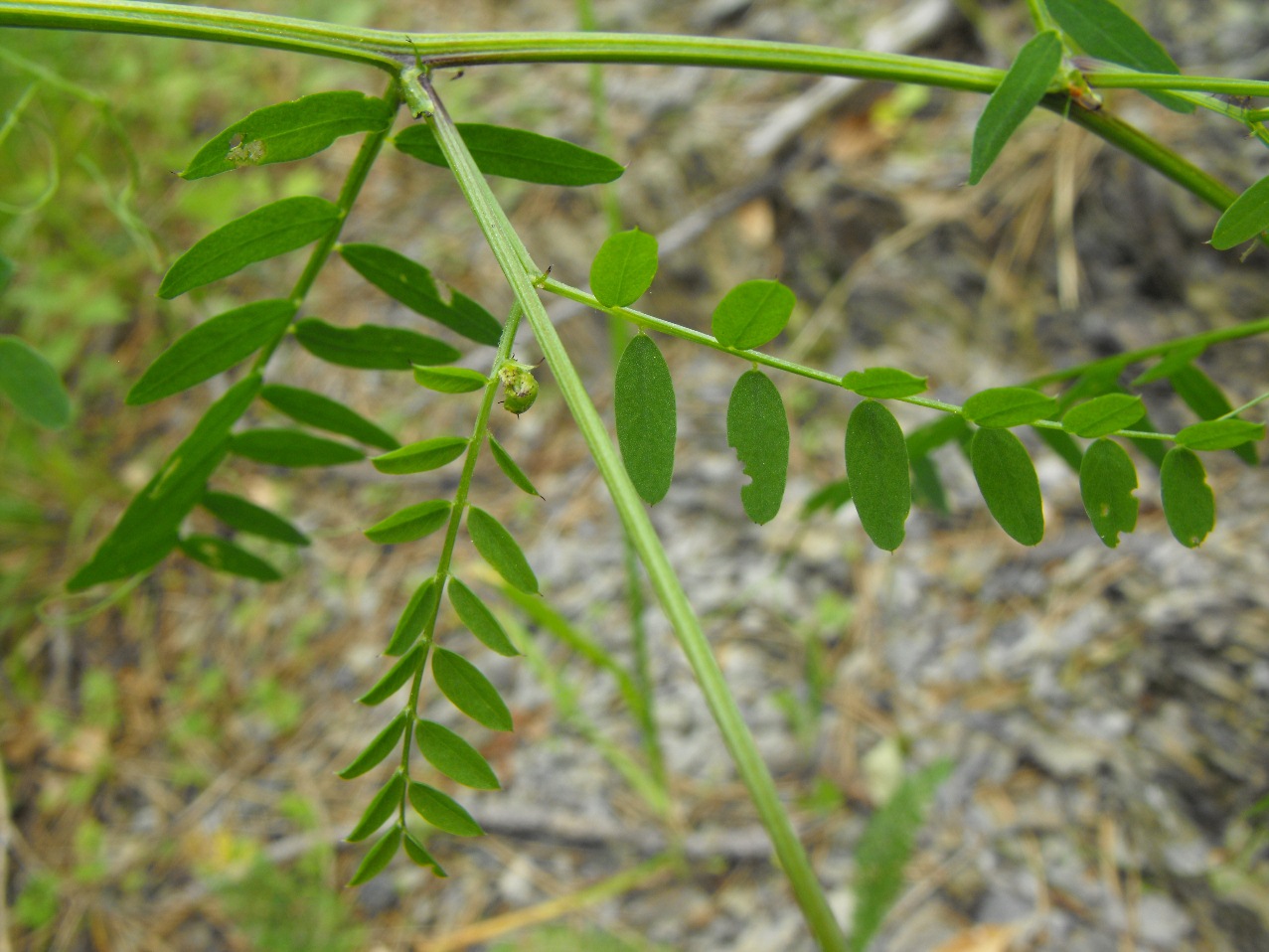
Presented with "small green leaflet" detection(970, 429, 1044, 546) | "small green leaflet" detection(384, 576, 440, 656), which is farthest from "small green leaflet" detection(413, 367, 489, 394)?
"small green leaflet" detection(970, 429, 1044, 546)

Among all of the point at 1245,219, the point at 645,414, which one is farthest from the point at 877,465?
the point at 1245,219

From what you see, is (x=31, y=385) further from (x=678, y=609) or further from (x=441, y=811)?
(x=678, y=609)

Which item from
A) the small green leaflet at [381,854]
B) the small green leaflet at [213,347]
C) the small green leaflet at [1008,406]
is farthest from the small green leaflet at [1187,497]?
the small green leaflet at [213,347]

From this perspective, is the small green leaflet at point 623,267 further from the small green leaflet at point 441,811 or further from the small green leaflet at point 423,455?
the small green leaflet at point 441,811

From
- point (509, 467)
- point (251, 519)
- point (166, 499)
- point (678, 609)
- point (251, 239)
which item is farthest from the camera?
point (251, 519)

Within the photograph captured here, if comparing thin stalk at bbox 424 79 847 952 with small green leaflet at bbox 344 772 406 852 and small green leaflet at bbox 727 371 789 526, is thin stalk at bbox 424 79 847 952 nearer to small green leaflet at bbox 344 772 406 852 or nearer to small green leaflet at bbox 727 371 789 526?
small green leaflet at bbox 727 371 789 526
